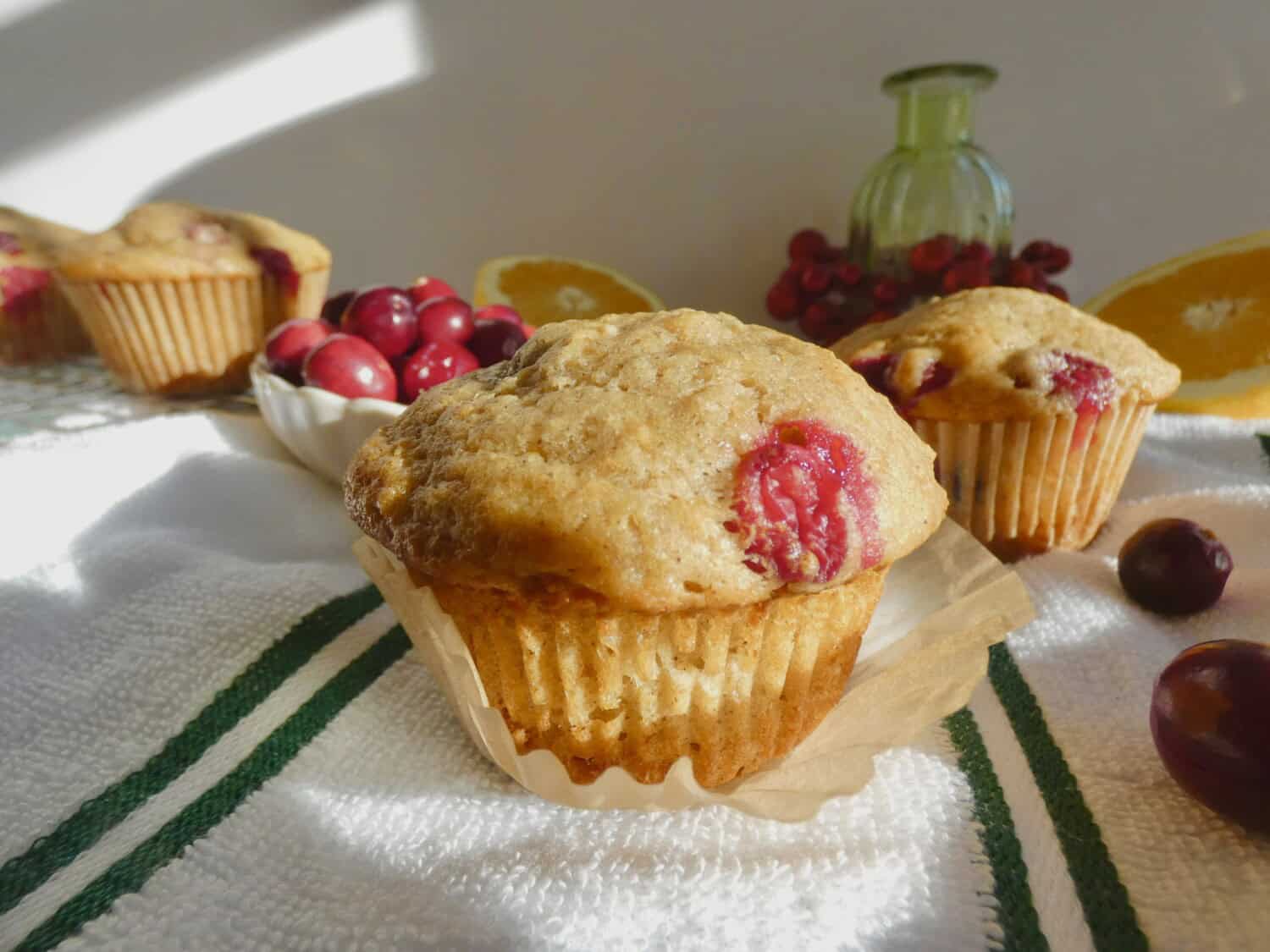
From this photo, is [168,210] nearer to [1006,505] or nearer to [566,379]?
[566,379]

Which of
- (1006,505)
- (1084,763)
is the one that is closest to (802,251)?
(1006,505)

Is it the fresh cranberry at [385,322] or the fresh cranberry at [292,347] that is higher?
the fresh cranberry at [385,322]

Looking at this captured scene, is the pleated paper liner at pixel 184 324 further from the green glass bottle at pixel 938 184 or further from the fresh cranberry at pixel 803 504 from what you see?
the fresh cranberry at pixel 803 504

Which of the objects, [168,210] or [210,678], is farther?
[168,210]

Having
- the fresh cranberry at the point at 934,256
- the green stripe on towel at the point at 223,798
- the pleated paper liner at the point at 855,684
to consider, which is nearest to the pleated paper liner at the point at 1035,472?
the pleated paper liner at the point at 855,684

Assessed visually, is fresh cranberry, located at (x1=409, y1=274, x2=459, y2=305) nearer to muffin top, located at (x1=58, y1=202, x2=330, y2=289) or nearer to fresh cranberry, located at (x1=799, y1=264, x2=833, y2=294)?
muffin top, located at (x1=58, y1=202, x2=330, y2=289)

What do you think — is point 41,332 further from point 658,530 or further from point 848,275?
point 658,530

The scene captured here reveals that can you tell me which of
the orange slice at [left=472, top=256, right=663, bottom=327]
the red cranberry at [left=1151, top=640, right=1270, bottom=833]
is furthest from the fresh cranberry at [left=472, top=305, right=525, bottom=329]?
the red cranberry at [left=1151, top=640, right=1270, bottom=833]
